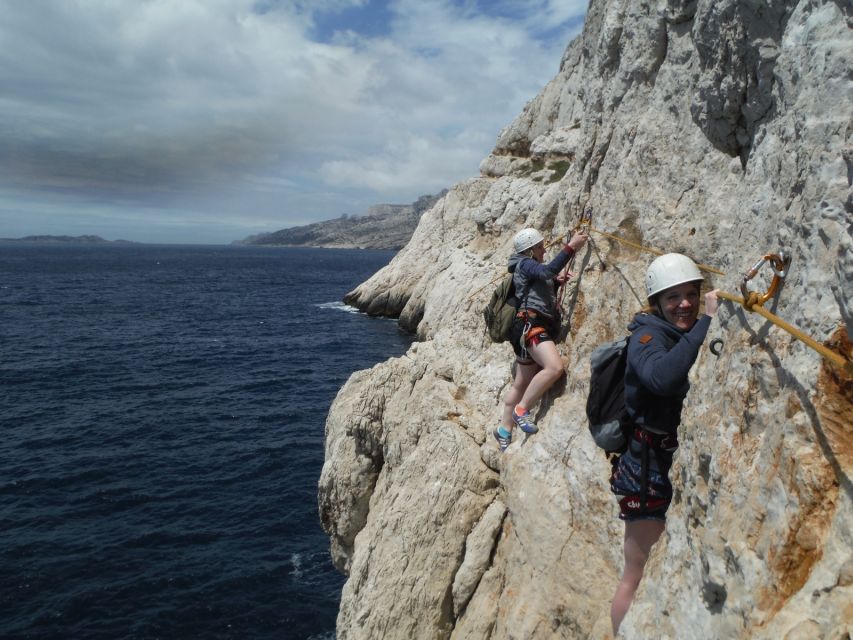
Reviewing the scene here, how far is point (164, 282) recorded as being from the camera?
111m

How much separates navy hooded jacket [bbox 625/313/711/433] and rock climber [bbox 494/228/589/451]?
133 inches

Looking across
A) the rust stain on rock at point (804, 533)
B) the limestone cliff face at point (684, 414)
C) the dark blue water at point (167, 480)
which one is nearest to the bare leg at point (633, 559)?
the limestone cliff face at point (684, 414)

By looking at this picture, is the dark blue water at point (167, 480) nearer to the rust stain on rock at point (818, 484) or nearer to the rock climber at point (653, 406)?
the rock climber at point (653, 406)

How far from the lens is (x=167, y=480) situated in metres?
26.5

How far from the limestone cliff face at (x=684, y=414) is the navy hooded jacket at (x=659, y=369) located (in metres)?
0.19

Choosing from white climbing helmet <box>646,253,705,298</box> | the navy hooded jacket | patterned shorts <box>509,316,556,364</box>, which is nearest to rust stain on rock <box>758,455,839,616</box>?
the navy hooded jacket

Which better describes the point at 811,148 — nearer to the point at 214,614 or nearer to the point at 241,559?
the point at 214,614

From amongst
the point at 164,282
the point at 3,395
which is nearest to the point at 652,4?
the point at 3,395

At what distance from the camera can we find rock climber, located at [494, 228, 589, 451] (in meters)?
9.35

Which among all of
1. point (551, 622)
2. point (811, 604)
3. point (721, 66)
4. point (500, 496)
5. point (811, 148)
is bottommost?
point (551, 622)

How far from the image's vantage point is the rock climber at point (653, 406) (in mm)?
5590

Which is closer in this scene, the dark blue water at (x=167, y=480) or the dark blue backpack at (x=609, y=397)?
the dark blue backpack at (x=609, y=397)

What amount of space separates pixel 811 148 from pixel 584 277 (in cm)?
542

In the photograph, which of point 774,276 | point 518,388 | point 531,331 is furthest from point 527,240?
point 774,276
